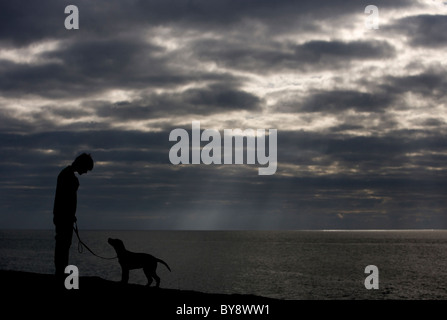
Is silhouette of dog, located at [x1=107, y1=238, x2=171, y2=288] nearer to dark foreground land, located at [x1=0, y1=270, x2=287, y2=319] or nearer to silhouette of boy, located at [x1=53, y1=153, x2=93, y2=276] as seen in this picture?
dark foreground land, located at [x1=0, y1=270, x2=287, y2=319]

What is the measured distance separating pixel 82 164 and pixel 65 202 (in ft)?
2.99

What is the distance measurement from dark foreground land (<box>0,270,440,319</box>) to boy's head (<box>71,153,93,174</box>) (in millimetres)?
2725

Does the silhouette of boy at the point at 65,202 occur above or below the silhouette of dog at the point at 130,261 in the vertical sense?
above

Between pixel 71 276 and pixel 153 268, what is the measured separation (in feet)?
7.47

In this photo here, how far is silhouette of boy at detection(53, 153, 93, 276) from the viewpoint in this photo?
10.4 meters

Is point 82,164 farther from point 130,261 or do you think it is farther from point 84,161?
point 130,261

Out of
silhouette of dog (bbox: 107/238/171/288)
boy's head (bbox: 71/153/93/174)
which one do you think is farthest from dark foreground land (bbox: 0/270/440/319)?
boy's head (bbox: 71/153/93/174)

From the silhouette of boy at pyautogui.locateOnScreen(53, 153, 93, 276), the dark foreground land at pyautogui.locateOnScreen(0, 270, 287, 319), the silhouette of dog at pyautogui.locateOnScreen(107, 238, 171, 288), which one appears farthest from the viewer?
the silhouette of dog at pyautogui.locateOnScreen(107, 238, 171, 288)

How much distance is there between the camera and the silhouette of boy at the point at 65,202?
10414 millimetres

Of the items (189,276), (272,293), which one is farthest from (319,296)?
Answer: (189,276)

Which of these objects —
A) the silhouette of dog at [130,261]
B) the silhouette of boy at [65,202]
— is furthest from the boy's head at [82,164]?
the silhouette of dog at [130,261]
